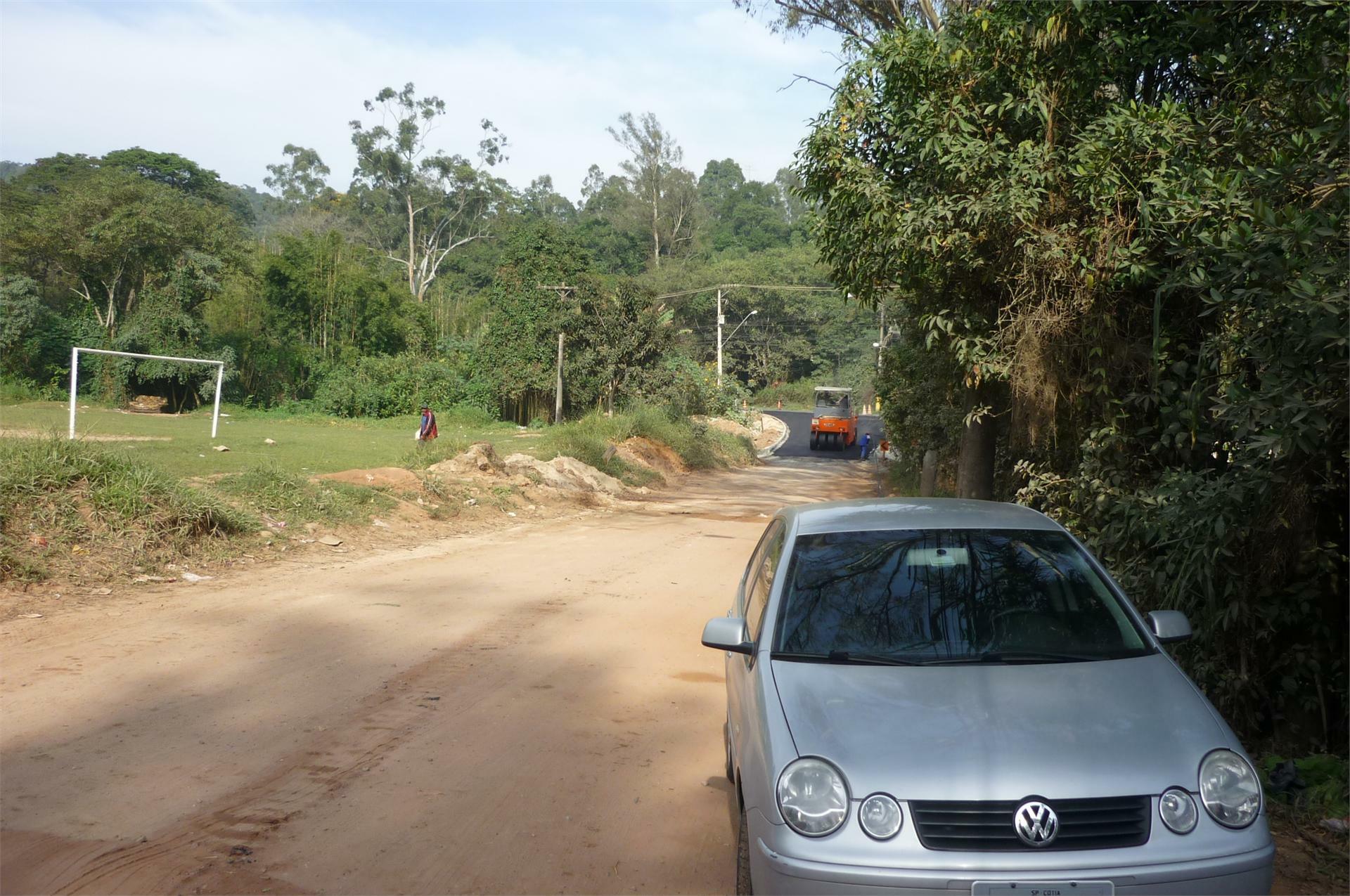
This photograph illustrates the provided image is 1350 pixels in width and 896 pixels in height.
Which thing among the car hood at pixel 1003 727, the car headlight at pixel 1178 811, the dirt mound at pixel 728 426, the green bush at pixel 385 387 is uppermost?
the green bush at pixel 385 387

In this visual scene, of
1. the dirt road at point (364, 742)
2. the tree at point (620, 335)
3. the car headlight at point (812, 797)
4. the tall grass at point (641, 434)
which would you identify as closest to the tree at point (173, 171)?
the tree at point (620, 335)

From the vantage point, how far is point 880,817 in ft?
10.8

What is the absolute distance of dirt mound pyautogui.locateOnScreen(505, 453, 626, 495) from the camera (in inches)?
821

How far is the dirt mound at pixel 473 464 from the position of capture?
1944 centimetres

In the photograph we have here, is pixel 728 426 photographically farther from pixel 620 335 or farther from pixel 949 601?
pixel 949 601

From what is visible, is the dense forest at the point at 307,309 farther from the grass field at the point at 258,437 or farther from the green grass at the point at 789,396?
the green grass at the point at 789,396

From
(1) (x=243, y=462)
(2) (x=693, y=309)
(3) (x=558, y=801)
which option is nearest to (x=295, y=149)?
(2) (x=693, y=309)

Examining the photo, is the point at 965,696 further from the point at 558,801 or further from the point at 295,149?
the point at 295,149

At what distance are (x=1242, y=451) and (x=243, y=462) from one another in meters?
16.8

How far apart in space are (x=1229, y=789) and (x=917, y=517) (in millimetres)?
1787

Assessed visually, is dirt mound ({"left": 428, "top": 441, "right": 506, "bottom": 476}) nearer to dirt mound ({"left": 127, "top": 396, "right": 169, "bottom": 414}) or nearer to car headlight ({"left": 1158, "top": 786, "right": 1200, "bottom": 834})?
car headlight ({"left": 1158, "top": 786, "right": 1200, "bottom": 834})

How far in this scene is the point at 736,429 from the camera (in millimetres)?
47031

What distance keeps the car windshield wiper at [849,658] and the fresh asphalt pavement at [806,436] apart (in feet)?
118

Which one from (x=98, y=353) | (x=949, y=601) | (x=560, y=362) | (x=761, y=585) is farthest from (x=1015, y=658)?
(x=560, y=362)
